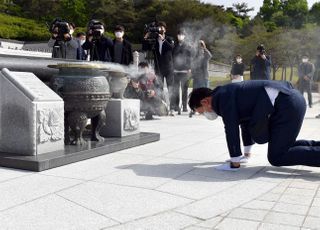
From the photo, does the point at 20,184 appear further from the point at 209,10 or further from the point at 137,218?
the point at 209,10

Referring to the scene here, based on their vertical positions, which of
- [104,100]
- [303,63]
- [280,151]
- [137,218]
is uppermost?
[303,63]

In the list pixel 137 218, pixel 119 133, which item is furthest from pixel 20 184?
pixel 119 133

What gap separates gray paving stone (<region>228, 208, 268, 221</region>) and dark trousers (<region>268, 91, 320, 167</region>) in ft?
4.08

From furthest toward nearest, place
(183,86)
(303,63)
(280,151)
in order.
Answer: (303,63) < (183,86) < (280,151)

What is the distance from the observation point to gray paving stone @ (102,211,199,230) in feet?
8.98

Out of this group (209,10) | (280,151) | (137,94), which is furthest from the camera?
(209,10)

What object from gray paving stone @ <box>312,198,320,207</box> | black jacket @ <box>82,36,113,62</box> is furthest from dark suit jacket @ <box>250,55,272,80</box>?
gray paving stone @ <box>312,198,320,207</box>

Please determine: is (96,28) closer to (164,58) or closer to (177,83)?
(164,58)

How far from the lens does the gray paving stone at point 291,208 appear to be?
Result: 3088mm

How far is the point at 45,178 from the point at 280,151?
2256 millimetres

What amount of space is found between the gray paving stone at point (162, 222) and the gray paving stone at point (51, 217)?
5.2 inches

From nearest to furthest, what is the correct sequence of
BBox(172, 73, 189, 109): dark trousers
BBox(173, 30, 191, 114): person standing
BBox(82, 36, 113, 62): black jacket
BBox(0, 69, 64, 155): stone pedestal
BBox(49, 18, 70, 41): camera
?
BBox(0, 69, 64, 155): stone pedestal < BBox(49, 18, 70, 41): camera < BBox(82, 36, 113, 62): black jacket < BBox(173, 30, 191, 114): person standing < BBox(172, 73, 189, 109): dark trousers

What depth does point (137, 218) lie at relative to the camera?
9.52 feet

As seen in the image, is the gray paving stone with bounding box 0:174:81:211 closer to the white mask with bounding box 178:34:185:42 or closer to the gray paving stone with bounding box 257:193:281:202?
the gray paving stone with bounding box 257:193:281:202
